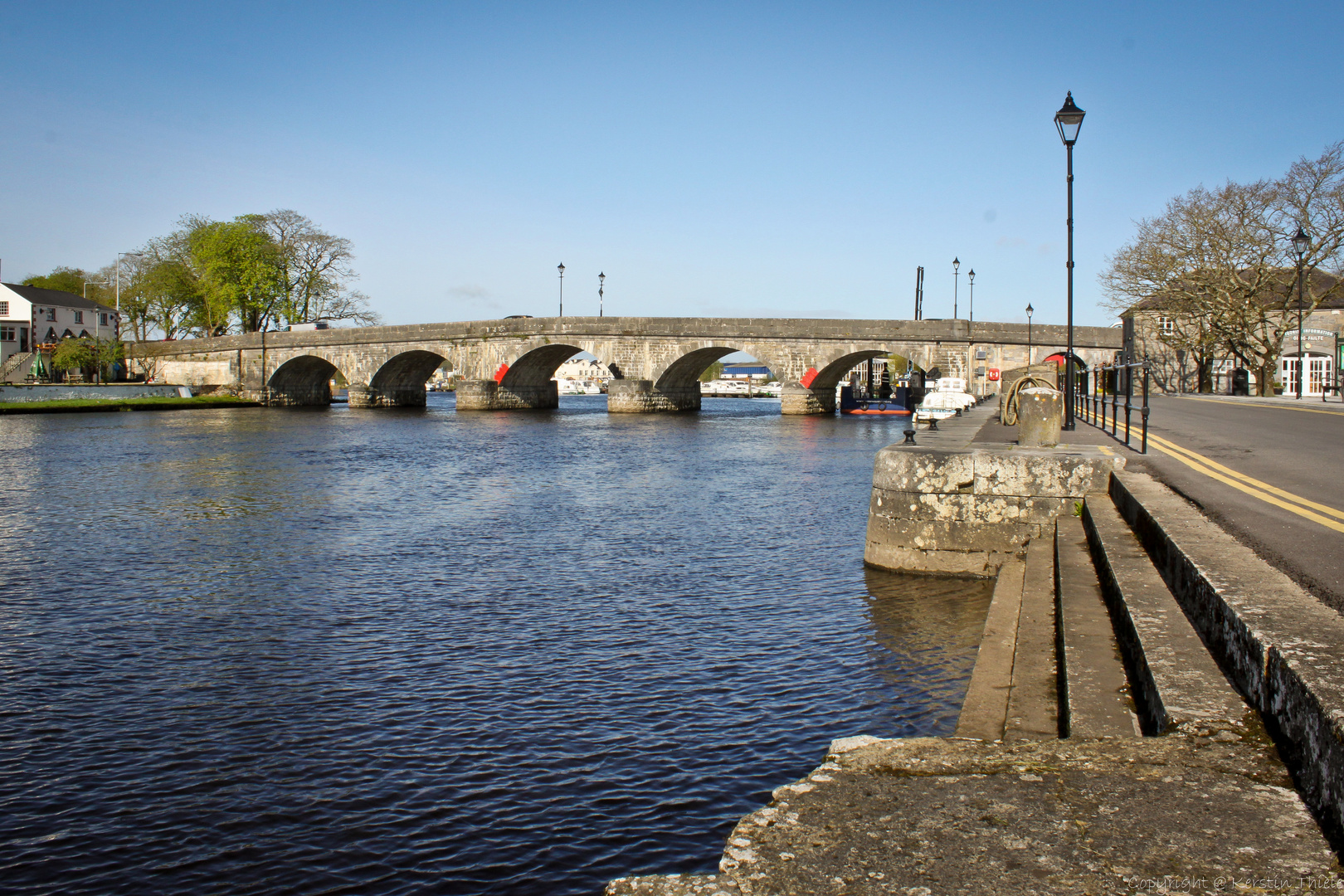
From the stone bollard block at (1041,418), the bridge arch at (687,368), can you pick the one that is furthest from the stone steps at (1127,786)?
the bridge arch at (687,368)

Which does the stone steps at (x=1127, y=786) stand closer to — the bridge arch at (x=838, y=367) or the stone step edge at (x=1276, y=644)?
the stone step edge at (x=1276, y=644)

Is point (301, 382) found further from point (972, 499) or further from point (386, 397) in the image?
point (972, 499)

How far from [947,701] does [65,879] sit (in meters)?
5.35

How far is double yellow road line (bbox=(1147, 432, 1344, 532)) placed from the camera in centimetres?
752

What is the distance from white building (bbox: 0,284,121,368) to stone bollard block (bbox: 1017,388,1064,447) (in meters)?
83.2

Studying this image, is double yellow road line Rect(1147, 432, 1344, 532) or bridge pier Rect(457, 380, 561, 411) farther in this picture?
bridge pier Rect(457, 380, 561, 411)

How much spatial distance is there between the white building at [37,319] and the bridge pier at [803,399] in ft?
180

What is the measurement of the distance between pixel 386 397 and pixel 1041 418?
61.1m

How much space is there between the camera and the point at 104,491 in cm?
1980

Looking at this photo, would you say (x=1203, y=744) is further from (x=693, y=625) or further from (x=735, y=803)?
(x=693, y=625)

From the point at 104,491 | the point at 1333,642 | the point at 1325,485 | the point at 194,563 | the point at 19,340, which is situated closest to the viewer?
the point at 1333,642

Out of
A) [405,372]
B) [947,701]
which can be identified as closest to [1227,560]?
[947,701]

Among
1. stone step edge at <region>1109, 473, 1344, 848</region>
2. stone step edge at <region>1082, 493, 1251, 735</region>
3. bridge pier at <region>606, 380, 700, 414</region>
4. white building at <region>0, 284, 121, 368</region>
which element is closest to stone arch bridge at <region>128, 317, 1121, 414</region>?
bridge pier at <region>606, 380, 700, 414</region>

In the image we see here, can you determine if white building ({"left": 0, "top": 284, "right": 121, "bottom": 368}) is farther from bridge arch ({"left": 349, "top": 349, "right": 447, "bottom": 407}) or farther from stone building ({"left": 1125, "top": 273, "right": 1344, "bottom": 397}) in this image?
stone building ({"left": 1125, "top": 273, "right": 1344, "bottom": 397})
